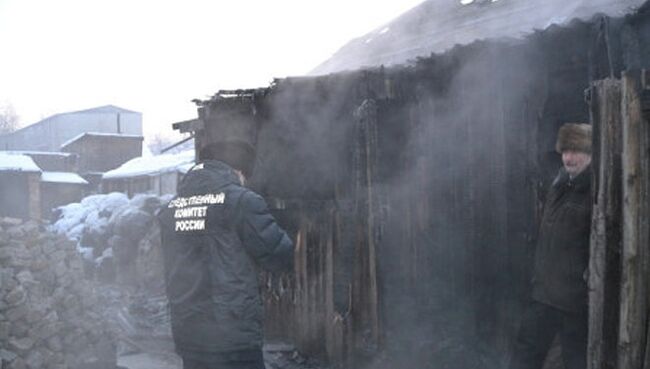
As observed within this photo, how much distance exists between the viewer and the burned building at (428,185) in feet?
15.1

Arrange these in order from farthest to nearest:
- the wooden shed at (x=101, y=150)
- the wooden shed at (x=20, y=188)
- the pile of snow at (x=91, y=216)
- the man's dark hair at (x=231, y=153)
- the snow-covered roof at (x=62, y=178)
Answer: the wooden shed at (x=101, y=150)
the snow-covered roof at (x=62, y=178)
the wooden shed at (x=20, y=188)
the pile of snow at (x=91, y=216)
the man's dark hair at (x=231, y=153)

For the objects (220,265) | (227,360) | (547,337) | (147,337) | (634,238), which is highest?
(634,238)

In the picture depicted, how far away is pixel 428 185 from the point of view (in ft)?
18.2

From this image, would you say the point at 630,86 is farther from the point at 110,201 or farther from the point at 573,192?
the point at 110,201

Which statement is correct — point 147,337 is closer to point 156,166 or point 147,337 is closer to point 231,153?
point 231,153

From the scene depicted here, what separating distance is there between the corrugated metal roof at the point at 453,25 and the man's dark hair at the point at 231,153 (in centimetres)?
275

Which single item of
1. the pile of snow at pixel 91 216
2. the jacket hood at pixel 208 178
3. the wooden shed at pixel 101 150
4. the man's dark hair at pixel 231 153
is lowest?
the pile of snow at pixel 91 216

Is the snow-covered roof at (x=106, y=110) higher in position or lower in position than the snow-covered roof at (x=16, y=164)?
higher

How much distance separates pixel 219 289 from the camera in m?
3.13

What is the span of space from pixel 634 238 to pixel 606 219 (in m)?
0.18

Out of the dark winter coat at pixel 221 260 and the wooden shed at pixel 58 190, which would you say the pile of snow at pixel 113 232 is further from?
the wooden shed at pixel 58 190

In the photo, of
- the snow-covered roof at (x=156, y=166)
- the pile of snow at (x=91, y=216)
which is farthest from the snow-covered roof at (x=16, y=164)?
the pile of snow at (x=91, y=216)

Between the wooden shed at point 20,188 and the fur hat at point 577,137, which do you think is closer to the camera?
the fur hat at point 577,137

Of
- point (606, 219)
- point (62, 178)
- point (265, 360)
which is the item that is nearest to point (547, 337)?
point (606, 219)
